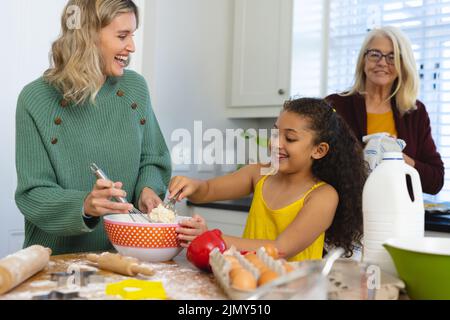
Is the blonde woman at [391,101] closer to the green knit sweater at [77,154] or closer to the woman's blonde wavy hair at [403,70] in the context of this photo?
the woman's blonde wavy hair at [403,70]

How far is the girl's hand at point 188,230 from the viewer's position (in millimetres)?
1197

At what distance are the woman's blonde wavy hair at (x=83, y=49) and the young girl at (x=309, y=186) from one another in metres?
0.35

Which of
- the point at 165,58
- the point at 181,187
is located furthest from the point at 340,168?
the point at 165,58

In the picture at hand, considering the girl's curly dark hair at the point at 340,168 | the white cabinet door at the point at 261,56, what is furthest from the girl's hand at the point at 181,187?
the white cabinet door at the point at 261,56

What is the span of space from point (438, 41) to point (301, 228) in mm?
2026

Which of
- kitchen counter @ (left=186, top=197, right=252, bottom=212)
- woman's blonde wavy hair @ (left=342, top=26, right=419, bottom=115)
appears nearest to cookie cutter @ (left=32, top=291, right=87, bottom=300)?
woman's blonde wavy hair @ (left=342, top=26, right=419, bottom=115)

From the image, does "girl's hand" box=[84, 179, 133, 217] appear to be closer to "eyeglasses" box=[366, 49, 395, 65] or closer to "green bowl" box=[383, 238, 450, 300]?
"green bowl" box=[383, 238, 450, 300]

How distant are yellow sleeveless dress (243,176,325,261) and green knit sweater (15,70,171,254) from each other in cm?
29

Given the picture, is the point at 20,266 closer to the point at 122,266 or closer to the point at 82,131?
the point at 122,266

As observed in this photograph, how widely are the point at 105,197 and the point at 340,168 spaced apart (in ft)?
2.31

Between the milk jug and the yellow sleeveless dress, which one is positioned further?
the yellow sleeveless dress

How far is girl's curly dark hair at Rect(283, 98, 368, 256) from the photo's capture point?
4.82ft

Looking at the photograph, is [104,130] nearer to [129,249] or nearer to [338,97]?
[129,249]

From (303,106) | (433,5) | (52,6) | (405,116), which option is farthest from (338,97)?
(52,6)
